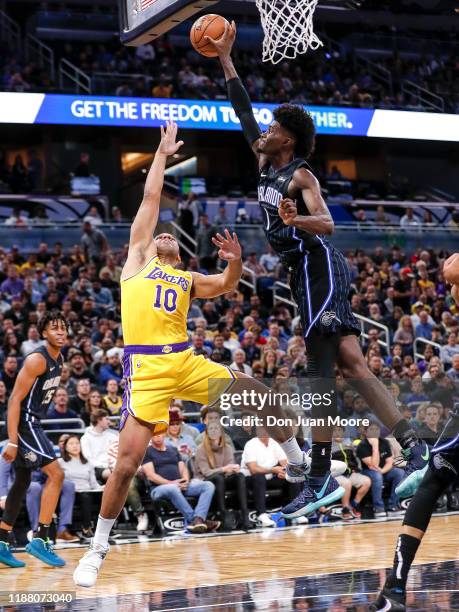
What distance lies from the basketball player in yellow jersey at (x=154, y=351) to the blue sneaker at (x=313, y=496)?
457 mm

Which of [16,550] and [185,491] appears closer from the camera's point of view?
[16,550]

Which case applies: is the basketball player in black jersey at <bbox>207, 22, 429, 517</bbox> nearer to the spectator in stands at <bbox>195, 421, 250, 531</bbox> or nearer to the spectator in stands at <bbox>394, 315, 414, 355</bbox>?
the spectator in stands at <bbox>195, 421, 250, 531</bbox>

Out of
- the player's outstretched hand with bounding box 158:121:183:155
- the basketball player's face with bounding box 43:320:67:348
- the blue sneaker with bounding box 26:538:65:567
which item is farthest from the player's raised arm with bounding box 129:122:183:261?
the blue sneaker with bounding box 26:538:65:567

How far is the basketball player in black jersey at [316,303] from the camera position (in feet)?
20.1

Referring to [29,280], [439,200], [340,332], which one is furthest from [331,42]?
[340,332]

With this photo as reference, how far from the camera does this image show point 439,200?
99.2ft

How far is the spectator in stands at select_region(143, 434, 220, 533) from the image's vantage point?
11633 mm

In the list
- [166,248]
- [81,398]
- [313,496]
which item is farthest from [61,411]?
[313,496]

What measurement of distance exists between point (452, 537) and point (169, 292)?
533 cm

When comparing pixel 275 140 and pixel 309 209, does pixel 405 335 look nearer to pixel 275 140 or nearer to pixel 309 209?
pixel 275 140

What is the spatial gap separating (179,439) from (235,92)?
6.39m

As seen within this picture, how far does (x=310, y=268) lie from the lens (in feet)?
20.3

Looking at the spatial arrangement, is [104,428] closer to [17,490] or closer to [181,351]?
[17,490]

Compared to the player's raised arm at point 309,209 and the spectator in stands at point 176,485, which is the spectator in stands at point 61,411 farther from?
the player's raised arm at point 309,209
